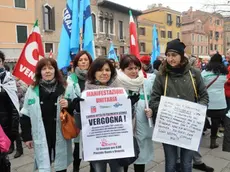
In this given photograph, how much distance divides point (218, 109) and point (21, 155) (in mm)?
3791

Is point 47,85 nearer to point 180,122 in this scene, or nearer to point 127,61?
point 127,61

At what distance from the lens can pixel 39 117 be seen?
108 inches

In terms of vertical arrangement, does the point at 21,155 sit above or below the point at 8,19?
below

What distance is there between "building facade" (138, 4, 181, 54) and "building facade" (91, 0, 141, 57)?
10.9 m

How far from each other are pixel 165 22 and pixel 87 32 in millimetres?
40037

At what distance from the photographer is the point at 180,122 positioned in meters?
2.71

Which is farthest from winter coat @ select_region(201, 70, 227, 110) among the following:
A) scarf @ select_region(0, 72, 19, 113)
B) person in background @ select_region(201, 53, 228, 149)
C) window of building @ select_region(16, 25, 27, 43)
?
window of building @ select_region(16, 25, 27, 43)

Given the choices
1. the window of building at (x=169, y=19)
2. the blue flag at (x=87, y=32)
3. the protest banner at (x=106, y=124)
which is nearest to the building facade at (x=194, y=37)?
the window of building at (x=169, y=19)

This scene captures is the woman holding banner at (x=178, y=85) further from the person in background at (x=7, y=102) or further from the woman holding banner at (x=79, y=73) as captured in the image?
the person in background at (x=7, y=102)

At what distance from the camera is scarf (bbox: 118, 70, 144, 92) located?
2798 mm

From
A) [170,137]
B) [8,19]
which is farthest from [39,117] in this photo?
[8,19]

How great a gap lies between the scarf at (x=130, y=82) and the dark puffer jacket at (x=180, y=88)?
18cm

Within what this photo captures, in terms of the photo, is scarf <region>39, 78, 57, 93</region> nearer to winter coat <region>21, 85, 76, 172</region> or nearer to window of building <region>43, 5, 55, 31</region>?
winter coat <region>21, 85, 76, 172</region>

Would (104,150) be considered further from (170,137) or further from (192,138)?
(192,138)
